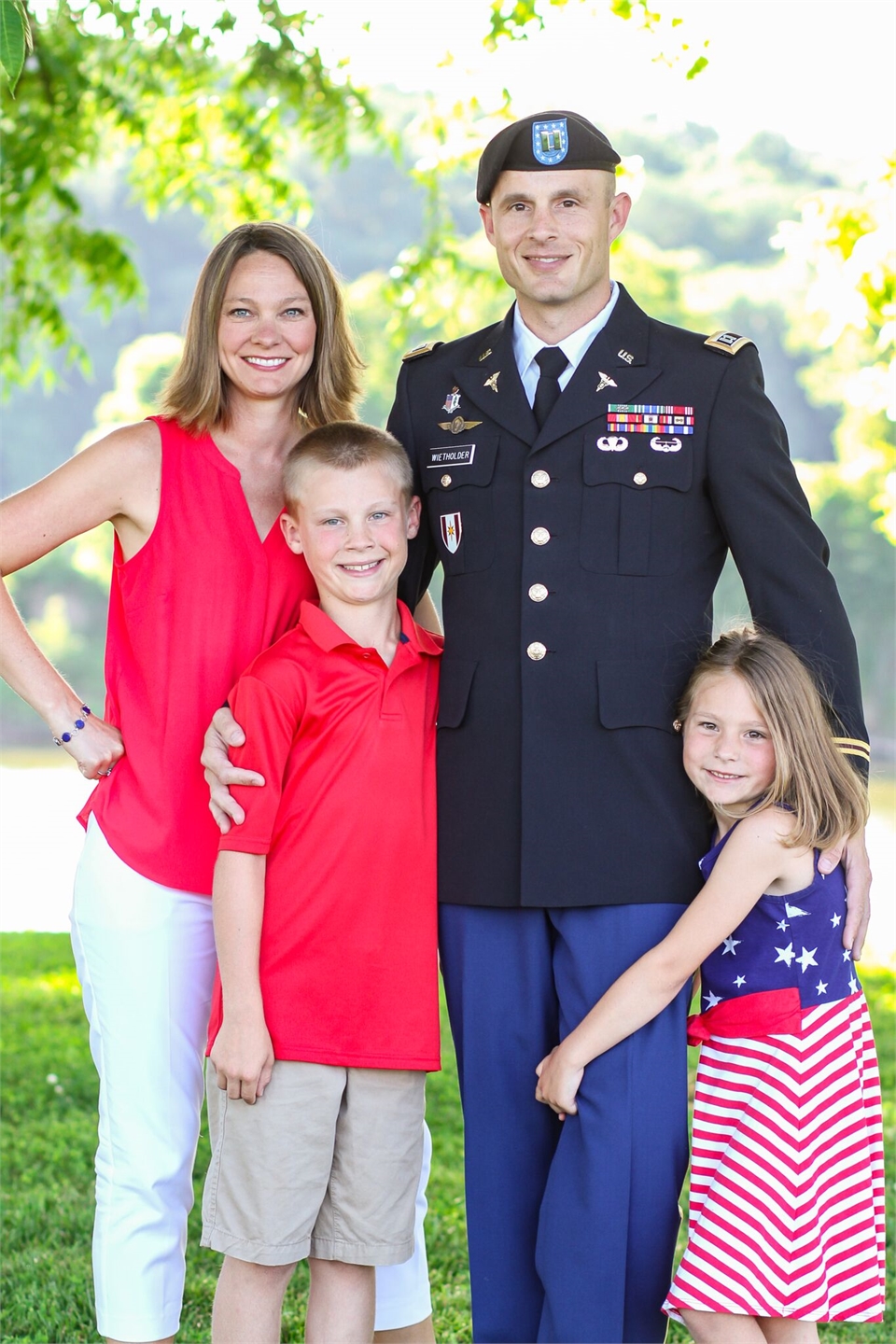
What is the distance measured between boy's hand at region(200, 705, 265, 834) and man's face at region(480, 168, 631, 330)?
2.82 ft

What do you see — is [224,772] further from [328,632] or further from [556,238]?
[556,238]

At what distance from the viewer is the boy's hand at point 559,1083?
7.42 ft

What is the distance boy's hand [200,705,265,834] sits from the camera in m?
2.26

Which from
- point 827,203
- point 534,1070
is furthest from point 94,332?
point 534,1070

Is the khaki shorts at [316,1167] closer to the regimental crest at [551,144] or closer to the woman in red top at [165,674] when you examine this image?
the woman in red top at [165,674]

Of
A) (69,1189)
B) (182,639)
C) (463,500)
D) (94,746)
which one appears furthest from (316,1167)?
(69,1189)

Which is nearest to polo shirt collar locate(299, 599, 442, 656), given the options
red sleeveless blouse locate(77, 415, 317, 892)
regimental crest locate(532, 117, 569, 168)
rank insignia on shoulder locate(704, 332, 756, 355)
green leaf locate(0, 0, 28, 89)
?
red sleeveless blouse locate(77, 415, 317, 892)

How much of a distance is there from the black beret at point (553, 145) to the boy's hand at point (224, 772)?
1029 mm

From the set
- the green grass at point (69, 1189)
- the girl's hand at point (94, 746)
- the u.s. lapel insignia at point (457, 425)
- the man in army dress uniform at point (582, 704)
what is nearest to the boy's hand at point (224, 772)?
the man in army dress uniform at point (582, 704)

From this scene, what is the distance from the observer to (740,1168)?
224cm

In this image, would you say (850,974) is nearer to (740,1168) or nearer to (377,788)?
(740,1168)

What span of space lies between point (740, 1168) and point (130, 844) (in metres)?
1.11

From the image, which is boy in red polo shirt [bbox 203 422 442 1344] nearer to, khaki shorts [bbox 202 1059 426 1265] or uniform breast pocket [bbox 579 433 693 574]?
khaki shorts [bbox 202 1059 426 1265]

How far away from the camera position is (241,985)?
2.26 meters
